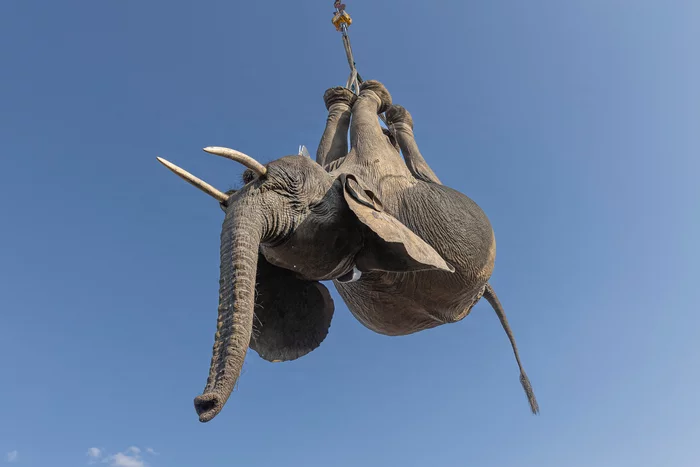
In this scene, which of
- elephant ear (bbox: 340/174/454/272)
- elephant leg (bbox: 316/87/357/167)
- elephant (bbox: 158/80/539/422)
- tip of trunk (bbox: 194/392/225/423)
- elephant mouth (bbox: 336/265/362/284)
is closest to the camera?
tip of trunk (bbox: 194/392/225/423)

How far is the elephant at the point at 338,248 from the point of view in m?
2.91

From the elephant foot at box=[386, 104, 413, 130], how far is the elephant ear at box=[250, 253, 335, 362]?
2.11 meters

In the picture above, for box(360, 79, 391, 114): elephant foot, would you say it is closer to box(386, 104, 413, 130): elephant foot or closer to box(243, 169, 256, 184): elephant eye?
box(386, 104, 413, 130): elephant foot

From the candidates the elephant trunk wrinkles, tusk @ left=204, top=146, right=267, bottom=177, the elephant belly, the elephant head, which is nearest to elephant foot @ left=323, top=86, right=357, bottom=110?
the elephant belly

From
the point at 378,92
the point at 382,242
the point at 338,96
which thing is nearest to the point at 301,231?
the point at 382,242

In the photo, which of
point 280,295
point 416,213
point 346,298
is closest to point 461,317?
point 346,298

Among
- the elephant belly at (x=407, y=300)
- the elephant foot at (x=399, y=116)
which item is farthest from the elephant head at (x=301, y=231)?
the elephant foot at (x=399, y=116)

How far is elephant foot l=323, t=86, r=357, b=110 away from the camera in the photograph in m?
5.75

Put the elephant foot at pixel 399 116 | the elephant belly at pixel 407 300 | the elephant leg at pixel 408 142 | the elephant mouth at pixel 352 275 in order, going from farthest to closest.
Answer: the elephant foot at pixel 399 116, the elephant leg at pixel 408 142, the elephant belly at pixel 407 300, the elephant mouth at pixel 352 275

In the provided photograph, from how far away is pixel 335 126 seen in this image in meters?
5.44

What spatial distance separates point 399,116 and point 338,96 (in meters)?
0.65

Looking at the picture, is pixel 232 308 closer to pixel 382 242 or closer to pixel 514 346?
pixel 382 242

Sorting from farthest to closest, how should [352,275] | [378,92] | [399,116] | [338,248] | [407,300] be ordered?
[378,92]
[399,116]
[407,300]
[352,275]
[338,248]

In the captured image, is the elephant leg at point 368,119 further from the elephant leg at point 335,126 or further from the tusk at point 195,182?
the tusk at point 195,182
